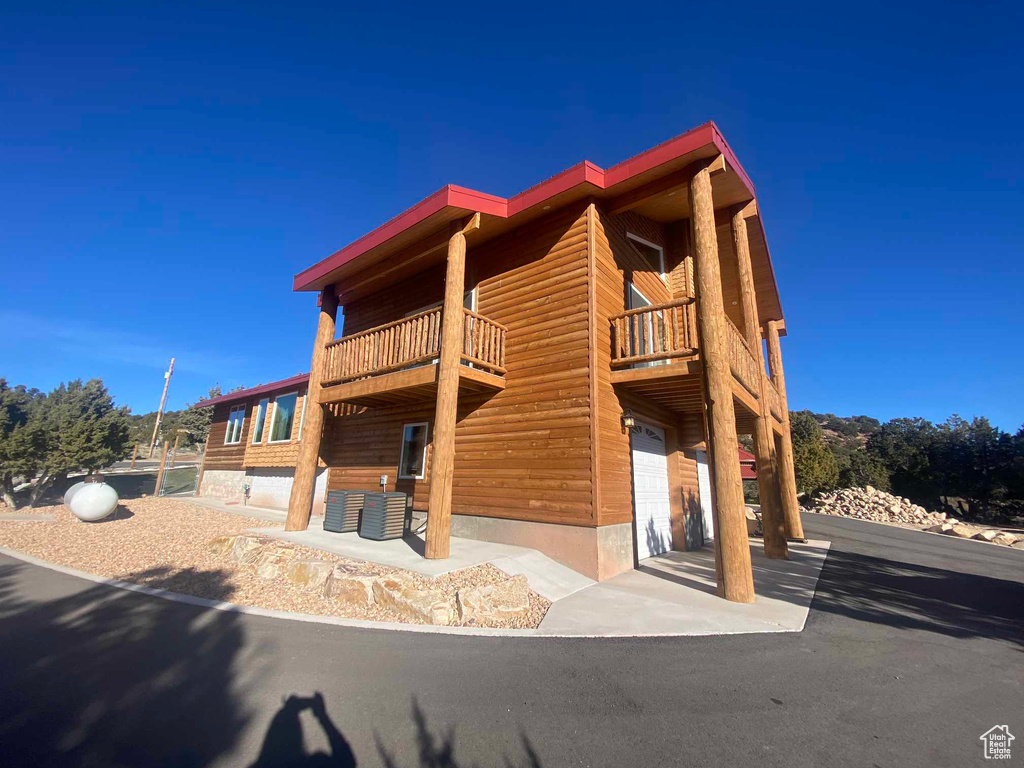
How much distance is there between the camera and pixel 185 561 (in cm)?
739

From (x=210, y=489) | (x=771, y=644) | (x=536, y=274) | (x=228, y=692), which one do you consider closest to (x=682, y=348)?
(x=536, y=274)

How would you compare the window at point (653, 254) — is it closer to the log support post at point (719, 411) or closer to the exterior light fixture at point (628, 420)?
the log support post at point (719, 411)

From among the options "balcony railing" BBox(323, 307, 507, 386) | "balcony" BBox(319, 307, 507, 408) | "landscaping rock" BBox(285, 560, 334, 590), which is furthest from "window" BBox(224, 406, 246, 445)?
"landscaping rock" BBox(285, 560, 334, 590)

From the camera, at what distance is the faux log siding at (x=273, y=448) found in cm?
1412

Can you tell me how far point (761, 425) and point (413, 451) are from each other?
7.94 metres

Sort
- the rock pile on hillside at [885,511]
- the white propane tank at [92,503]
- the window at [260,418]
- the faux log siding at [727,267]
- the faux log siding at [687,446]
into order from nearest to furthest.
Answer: the faux log siding at [687,446] < the white propane tank at [92,503] < the faux log siding at [727,267] < the window at [260,418] < the rock pile on hillside at [885,511]

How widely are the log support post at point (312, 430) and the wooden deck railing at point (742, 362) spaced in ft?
28.7

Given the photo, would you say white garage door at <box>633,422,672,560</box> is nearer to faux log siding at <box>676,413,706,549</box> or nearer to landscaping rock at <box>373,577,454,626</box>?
faux log siding at <box>676,413,706,549</box>

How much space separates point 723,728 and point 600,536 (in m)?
3.86

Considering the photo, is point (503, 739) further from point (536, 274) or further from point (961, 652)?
point (536, 274)

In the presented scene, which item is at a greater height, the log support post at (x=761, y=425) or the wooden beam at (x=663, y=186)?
the wooden beam at (x=663, y=186)

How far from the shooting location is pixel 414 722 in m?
2.94

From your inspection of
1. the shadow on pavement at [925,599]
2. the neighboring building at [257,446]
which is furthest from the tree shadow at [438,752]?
the neighboring building at [257,446]

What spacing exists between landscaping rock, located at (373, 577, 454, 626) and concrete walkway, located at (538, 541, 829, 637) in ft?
3.98
